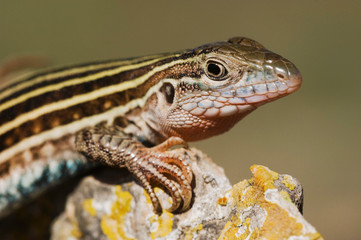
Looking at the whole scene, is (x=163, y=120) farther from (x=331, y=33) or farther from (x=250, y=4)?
(x=250, y=4)

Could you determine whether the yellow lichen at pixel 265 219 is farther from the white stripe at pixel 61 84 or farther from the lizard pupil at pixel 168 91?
the white stripe at pixel 61 84

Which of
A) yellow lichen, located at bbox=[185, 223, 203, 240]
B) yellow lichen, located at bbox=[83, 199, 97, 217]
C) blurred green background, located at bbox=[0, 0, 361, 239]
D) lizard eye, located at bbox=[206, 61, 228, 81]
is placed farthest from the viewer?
blurred green background, located at bbox=[0, 0, 361, 239]

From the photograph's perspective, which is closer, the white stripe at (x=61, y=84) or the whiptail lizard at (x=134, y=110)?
the whiptail lizard at (x=134, y=110)

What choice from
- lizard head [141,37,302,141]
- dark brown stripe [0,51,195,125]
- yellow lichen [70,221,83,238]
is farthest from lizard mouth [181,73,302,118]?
yellow lichen [70,221,83,238]

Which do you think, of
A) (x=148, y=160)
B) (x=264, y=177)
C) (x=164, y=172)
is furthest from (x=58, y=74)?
(x=264, y=177)

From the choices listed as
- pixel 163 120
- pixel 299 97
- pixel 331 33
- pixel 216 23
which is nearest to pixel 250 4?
pixel 216 23

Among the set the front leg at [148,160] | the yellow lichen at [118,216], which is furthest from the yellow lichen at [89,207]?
the front leg at [148,160]

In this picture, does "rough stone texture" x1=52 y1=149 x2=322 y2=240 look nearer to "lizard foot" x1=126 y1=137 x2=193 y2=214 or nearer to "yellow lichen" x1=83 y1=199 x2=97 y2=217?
"yellow lichen" x1=83 y1=199 x2=97 y2=217
